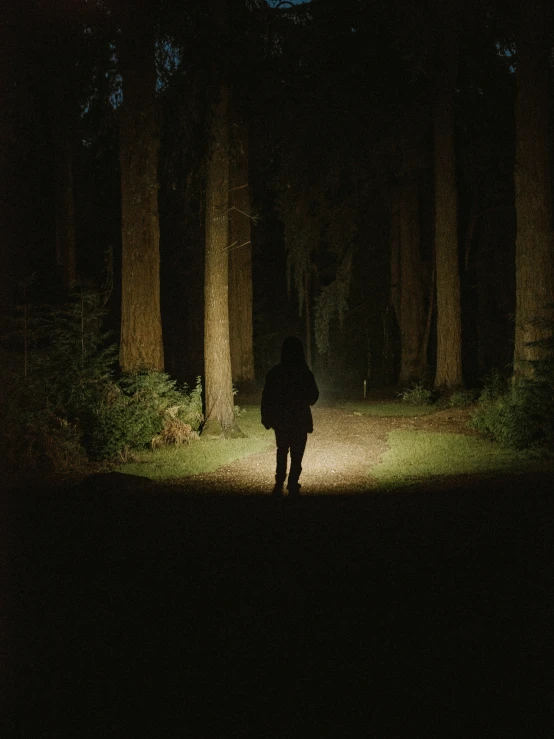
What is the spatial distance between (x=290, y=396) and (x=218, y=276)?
6442mm

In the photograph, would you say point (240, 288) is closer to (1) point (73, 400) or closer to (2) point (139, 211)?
(2) point (139, 211)

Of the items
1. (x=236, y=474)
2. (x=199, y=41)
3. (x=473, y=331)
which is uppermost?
(x=199, y=41)

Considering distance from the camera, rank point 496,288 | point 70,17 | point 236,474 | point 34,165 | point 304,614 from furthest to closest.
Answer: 1. point 496,288
2. point 34,165
3. point 70,17
4. point 236,474
5. point 304,614

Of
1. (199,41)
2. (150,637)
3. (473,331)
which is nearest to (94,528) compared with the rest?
(150,637)

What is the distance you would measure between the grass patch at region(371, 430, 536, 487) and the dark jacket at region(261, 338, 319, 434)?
1.90 m

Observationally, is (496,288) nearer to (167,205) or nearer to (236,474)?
(167,205)

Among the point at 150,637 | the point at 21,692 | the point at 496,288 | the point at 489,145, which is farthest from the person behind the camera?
the point at 496,288

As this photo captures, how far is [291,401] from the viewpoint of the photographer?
8.14 m

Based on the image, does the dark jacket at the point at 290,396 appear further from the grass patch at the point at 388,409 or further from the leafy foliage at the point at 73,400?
the grass patch at the point at 388,409

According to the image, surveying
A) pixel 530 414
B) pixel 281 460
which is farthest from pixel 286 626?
pixel 530 414

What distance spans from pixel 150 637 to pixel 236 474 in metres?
6.25

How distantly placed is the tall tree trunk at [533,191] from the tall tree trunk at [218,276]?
591 cm

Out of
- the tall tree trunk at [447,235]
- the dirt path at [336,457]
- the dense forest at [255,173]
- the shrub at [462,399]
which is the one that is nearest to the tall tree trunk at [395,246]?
the dense forest at [255,173]

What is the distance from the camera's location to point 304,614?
4.48 meters
